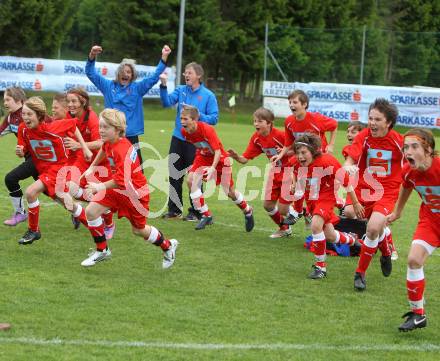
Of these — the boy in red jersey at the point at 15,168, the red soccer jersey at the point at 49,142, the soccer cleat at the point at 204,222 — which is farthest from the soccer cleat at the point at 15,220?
the soccer cleat at the point at 204,222

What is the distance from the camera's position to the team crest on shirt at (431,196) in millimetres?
5891

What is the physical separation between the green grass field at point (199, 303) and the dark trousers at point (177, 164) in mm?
1002

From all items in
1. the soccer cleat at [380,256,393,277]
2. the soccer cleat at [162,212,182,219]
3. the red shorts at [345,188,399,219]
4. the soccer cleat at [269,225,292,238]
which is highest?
the red shorts at [345,188,399,219]

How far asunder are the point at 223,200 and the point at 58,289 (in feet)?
19.7

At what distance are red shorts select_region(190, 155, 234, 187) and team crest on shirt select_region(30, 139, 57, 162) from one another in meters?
2.20

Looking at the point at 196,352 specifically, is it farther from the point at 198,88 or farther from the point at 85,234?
the point at 198,88

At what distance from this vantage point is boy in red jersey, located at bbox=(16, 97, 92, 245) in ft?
26.1

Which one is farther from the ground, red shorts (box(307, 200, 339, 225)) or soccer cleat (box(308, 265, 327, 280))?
red shorts (box(307, 200, 339, 225))

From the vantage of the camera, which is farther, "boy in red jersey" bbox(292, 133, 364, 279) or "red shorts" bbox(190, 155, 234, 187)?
"red shorts" bbox(190, 155, 234, 187)

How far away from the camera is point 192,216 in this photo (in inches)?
410

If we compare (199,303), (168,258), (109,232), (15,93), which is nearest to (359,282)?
(199,303)

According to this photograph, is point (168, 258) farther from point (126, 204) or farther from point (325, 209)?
point (325, 209)

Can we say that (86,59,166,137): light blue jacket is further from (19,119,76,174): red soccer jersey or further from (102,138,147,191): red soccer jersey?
(102,138,147,191): red soccer jersey

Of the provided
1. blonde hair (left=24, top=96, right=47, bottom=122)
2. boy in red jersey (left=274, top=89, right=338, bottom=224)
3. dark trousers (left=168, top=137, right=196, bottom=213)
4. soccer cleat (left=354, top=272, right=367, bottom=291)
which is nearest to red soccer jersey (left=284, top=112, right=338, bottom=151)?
boy in red jersey (left=274, top=89, right=338, bottom=224)
